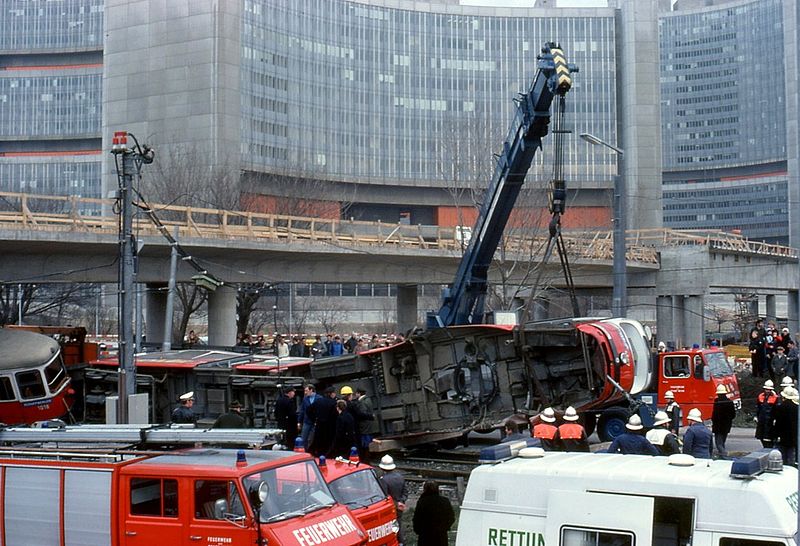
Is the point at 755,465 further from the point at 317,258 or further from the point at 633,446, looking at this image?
the point at 317,258

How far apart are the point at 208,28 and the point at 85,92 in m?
52.8

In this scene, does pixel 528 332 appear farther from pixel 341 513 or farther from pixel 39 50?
pixel 39 50

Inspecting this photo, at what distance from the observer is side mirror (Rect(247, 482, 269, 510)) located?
8.55 m

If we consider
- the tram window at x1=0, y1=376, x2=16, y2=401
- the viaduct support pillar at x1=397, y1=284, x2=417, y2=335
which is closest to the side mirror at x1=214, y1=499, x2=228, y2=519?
the tram window at x1=0, y1=376, x2=16, y2=401

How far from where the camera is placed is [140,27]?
90.0 metres

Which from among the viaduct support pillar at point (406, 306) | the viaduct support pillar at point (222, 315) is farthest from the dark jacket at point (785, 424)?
the viaduct support pillar at point (406, 306)

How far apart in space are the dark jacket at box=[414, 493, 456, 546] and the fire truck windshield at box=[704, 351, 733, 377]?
13.6 m

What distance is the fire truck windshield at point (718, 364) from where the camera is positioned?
22.2 metres

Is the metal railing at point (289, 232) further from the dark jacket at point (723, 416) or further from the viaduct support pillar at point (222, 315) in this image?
the dark jacket at point (723, 416)

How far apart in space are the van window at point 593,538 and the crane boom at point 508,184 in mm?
13692

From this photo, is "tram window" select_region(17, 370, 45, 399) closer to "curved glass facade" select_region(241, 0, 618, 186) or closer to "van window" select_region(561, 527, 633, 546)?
"van window" select_region(561, 527, 633, 546)

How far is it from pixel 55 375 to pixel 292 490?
15.8m

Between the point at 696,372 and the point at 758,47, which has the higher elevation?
the point at 758,47

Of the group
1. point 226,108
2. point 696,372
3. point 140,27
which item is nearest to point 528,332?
point 696,372
